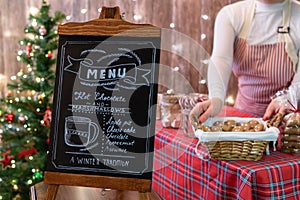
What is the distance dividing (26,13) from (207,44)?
1.62 metres

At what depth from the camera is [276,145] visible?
1.38 m

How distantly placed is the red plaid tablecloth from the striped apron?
26.6 inches

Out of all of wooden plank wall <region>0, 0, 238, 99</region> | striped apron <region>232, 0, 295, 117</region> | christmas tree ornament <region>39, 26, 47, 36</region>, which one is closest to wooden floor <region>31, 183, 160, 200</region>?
striped apron <region>232, 0, 295, 117</region>

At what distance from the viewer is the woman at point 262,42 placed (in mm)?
1875

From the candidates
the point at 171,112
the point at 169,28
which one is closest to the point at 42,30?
the point at 169,28

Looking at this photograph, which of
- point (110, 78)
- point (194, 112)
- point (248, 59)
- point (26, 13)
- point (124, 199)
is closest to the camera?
point (110, 78)

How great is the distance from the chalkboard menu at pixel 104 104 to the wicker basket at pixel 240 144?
0.23 metres

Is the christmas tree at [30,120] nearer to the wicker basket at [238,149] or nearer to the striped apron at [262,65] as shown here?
the striped apron at [262,65]

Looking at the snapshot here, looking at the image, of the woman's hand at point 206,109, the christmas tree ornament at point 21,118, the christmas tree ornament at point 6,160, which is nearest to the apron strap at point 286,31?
the woman's hand at point 206,109

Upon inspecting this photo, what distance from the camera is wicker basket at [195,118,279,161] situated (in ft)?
3.88

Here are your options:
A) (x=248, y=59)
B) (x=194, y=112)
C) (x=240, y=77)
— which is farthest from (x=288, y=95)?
(x=240, y=77)

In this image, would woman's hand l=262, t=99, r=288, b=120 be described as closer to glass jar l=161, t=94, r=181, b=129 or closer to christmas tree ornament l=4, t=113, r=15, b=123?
glass jar l=161, t=94, r=181, b=129

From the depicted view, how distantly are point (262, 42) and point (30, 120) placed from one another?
1628mm

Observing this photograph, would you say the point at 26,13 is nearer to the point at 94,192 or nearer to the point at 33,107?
the point at 33,107
